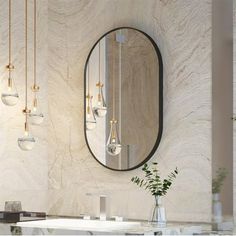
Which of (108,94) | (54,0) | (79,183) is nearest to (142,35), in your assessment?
(108,94)

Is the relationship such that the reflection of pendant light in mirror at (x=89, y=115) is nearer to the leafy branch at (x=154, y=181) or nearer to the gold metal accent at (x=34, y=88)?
the gold metal accent at (x=34, y=88)

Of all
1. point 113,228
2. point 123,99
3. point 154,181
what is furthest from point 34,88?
point 113,228

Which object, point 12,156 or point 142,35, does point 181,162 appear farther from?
point 12,156

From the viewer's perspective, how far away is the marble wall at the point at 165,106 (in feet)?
11.6

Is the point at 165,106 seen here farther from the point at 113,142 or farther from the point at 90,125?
the point at 90,125

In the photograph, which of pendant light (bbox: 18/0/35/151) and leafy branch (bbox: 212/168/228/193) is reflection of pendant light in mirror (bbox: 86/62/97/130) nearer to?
pendant light (bbox: 18/0/35/151)

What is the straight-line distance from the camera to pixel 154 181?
360 cm

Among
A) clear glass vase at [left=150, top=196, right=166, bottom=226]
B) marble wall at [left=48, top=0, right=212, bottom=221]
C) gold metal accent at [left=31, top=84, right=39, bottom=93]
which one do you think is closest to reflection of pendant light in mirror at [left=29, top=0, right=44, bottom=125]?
gold metal accent at [left=31, top=84, right=39, bottom=93]

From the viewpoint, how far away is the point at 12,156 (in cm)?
385

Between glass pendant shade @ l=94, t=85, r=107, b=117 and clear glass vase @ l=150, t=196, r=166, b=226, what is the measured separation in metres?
0.71

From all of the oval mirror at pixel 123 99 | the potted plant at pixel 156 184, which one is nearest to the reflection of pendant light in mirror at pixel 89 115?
the oval mirror at pixel 123 99

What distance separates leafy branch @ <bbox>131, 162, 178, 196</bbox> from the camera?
3426 millimetres

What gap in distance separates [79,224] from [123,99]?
79cm

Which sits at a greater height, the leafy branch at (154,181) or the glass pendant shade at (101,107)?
the glass pendant shade at (101,107)
